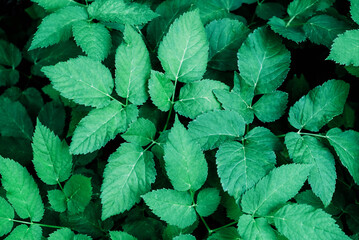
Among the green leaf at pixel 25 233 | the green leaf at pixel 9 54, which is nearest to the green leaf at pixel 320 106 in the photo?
the green leaf at pixel 25 233

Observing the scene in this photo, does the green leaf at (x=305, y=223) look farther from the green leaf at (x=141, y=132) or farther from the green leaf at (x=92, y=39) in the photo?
the green leaf at (x=92, y=39)

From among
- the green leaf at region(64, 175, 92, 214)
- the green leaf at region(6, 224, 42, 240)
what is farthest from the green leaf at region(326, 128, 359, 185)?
the green leaf at region(6, 224, 42, 240)

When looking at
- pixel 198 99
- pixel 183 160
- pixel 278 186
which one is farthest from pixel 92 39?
pixel 278 186

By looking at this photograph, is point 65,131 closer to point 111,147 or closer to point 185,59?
point 111,147

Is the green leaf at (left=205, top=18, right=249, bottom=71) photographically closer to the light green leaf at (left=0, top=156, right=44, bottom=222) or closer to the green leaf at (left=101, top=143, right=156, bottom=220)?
the green leaf at (left=101, top=143, right=156, bottom=220)

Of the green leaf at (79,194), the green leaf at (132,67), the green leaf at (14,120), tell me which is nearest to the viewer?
the green leaf at (132,67)

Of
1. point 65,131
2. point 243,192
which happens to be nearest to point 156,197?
point 243,192
